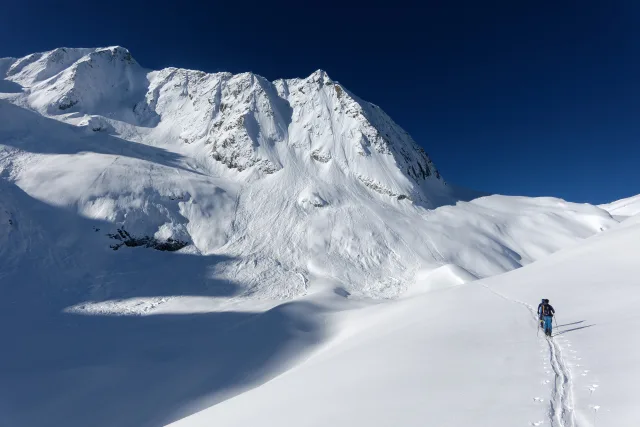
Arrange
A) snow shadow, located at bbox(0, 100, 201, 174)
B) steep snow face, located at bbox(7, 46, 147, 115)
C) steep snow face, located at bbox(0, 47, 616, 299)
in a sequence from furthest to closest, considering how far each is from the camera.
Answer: steep snow face, located at bbox(7, 46, 147, 115), snow shadow, located at bbox(0, 100, 201, 174), steep snow face, located at bbox(0, 47, 616, 299)

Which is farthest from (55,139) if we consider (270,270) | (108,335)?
(108,335)

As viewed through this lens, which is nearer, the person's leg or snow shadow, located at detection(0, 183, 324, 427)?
the person's leg

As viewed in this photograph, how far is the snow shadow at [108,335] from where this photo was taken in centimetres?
1844

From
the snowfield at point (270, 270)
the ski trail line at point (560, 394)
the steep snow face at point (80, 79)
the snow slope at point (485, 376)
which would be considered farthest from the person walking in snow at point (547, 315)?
the steep snow face at point (80, 79)

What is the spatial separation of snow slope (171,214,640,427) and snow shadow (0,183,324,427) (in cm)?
1238

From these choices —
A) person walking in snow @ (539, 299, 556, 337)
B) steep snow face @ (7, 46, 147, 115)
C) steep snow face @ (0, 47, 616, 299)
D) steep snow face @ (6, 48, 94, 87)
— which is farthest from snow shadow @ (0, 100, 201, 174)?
person walking in snow @ (539, 299, 556, 337)

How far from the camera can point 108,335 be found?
1033 inches

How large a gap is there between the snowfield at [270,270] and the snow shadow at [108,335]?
17 centimetres

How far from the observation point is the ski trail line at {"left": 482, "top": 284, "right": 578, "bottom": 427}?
4996 mm

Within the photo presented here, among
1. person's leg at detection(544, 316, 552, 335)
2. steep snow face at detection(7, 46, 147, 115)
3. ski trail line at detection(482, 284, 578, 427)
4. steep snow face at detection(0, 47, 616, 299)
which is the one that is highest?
steep snow face at detection(7, 46, 147, 115)

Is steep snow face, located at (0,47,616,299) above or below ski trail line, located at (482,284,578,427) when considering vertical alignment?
above

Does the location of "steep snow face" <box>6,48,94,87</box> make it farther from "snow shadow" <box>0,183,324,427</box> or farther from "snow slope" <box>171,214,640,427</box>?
"snow slope" <box>171,214,640,427</box>

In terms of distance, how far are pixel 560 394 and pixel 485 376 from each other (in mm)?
1319

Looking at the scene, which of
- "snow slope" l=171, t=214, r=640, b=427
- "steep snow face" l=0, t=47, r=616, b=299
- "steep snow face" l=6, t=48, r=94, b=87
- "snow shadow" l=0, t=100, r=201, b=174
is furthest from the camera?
"steep snow face" l=6, t=48, r=94, b=87
